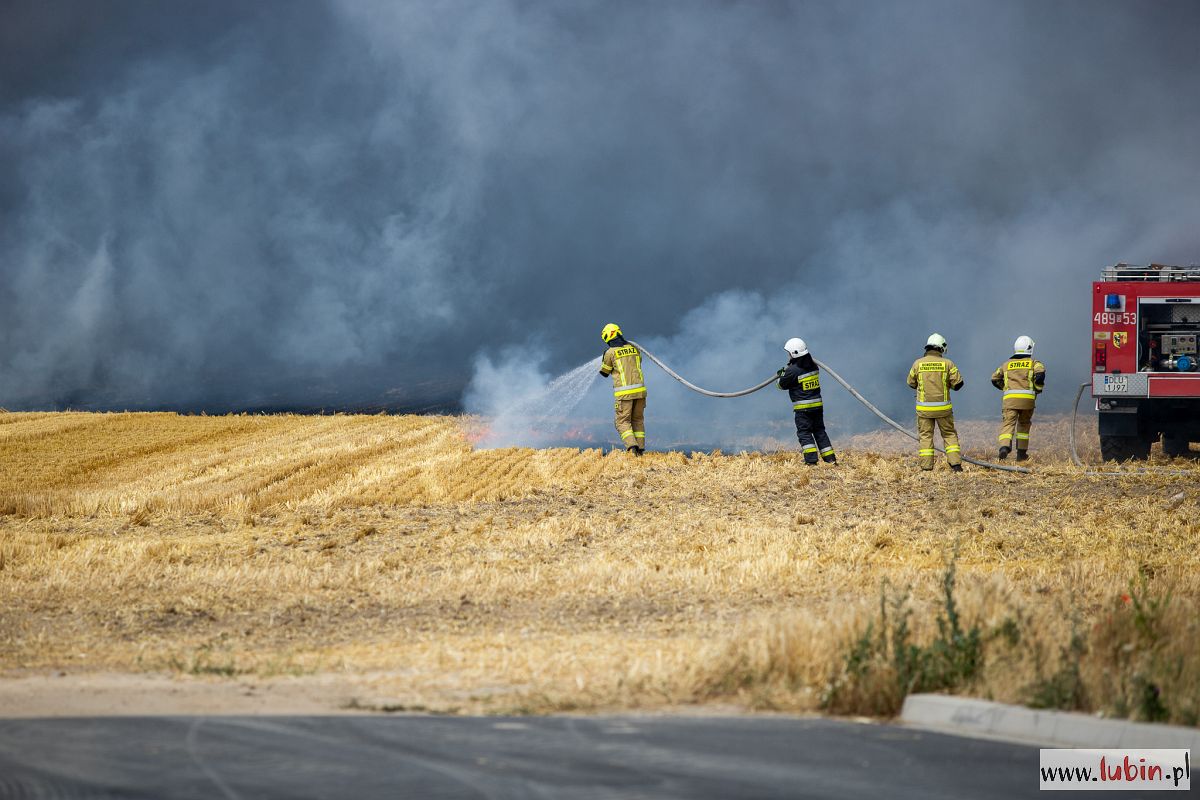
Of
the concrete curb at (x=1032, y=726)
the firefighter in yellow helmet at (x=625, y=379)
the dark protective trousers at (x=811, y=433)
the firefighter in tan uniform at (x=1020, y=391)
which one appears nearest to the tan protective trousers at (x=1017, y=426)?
the firefighter in tan uniform at (x=1020, y=391)

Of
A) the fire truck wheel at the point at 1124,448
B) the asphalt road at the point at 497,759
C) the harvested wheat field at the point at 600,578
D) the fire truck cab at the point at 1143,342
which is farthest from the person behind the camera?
the fire truck wheel at the point at 1124,448

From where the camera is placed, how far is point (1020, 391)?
914 inches

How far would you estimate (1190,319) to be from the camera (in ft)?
75.6

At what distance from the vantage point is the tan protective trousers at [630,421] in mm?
22562

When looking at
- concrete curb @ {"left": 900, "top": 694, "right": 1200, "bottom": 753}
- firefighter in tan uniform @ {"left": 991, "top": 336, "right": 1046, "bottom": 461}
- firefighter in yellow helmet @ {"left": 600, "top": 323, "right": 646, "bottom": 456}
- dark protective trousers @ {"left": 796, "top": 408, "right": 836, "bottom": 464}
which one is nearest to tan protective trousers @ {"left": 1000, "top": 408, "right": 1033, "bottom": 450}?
firefighter in tan uniform @ {"left": 991, "top": 336, "right": 1046, "bottom": 461}

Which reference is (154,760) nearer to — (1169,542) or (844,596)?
(844,596)

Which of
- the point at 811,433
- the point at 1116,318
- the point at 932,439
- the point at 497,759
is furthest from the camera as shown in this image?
the point at 1116,318

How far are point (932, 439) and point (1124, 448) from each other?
535 cm

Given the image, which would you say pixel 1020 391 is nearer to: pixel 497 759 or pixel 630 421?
pixel 630 421

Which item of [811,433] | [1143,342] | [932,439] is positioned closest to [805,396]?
[811,433]

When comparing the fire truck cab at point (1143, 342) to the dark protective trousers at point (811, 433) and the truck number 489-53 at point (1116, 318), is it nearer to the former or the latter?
the truck number 489-53 at point (1116, 318)

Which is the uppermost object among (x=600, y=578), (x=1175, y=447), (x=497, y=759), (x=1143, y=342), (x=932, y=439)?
(x=1143, y=342)

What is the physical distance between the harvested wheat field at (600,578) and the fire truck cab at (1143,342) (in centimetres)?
151
